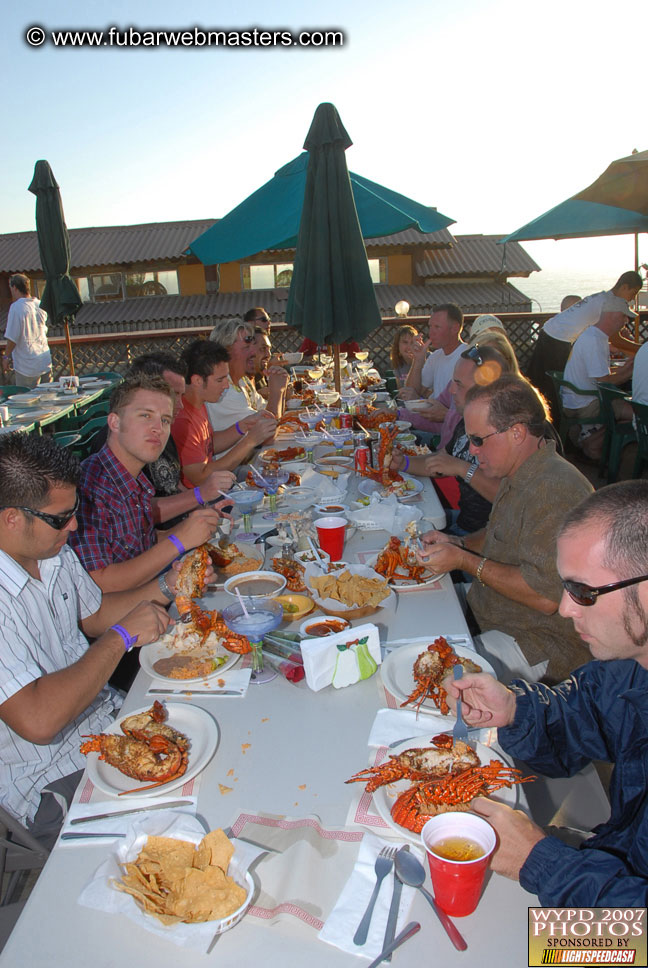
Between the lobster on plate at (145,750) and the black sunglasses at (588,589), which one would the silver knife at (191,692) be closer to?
the lobster on plate at (145,750)

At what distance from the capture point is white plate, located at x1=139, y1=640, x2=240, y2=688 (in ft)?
5.90

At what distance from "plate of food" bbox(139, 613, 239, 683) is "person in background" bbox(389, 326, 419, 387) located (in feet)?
20.8

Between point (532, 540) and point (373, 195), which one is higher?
point (373, 195)

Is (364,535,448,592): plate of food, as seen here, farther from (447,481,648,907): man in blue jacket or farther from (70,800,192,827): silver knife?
(70,800,192,827): silver knife

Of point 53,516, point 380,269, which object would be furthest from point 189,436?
point 380,269

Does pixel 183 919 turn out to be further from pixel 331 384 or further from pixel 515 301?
pixel 515 301

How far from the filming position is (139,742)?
1.47 metres

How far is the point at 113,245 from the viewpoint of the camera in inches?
934

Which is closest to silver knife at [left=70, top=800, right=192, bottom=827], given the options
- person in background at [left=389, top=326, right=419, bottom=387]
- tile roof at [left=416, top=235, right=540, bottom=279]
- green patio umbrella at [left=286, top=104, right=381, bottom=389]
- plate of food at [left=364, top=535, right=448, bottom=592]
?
plate of food at [left=364, top=535, right=448, bottom=592]

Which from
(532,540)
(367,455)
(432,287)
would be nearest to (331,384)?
(367,455)

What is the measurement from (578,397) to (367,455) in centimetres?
405

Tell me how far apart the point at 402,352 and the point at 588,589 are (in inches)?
281

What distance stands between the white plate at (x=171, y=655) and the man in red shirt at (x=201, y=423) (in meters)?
2.17

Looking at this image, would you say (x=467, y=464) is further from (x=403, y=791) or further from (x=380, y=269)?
(x=380, y=269)
